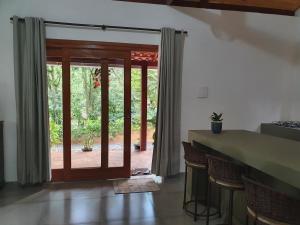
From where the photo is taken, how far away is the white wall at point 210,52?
3713 millimetres

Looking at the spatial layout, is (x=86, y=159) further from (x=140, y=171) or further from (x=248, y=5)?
(x=248, y=5)

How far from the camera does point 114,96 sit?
13.4ft

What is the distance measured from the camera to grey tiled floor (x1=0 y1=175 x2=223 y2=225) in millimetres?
2811

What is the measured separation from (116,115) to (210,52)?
196 cm

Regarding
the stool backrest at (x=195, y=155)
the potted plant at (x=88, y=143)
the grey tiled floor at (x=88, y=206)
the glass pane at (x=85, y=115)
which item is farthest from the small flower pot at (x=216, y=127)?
the potted plant at (x=88, y=143)

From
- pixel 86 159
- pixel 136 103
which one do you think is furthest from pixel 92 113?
pixel 136 103

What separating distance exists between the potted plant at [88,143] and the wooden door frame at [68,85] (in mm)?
248

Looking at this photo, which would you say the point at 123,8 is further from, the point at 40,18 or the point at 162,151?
the point at 162,151

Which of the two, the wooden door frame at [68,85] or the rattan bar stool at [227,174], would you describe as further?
the wooden door frame at [68,85]

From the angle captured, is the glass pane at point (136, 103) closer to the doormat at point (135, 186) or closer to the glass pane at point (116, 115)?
the glass pane at point (116, 115)

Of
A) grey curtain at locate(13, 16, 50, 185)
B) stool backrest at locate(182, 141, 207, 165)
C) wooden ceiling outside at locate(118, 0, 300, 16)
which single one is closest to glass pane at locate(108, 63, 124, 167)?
grey curtain at locate(13, 16, 50, 185)

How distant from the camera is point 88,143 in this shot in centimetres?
408

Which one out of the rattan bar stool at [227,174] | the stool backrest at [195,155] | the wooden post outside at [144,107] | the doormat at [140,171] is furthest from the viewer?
the wooden post outside at [144,107]

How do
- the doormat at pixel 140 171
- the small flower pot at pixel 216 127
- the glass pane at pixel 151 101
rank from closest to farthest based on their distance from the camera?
the small flower pot at pixel 216 127 < the doormat at pixel 140 171 < the glass pane at pixel 151 101
